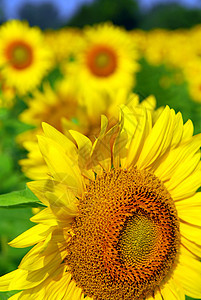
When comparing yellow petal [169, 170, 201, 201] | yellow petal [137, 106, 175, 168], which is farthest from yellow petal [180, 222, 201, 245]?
yellow petal [137, 106, 175, 168]

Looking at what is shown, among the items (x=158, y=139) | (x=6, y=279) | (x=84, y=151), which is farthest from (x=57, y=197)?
(x=158, y=139)

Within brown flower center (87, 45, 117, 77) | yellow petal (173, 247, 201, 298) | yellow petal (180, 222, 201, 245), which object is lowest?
yellow petal (173, 247, 201, 298)

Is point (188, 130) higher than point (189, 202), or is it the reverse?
point (188, 130)

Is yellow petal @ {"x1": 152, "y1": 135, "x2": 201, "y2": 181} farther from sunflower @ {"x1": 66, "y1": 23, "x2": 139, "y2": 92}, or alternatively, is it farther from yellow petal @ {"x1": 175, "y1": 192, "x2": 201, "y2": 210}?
sunflower @ {"x1": 66, "y1": 23, "x2": 139, "y2": 92}

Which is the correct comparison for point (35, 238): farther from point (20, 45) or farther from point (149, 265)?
point (20, 45)

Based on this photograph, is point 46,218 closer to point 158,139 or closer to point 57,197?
point 57,197

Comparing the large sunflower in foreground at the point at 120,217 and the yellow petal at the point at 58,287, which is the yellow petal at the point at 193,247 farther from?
the yellow petal at the point at 58,287

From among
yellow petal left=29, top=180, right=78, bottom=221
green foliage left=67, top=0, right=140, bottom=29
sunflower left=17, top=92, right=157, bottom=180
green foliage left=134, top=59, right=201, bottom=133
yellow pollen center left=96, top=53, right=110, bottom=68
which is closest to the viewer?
yellow petal left=29, top=180, right=78, bottom=221
